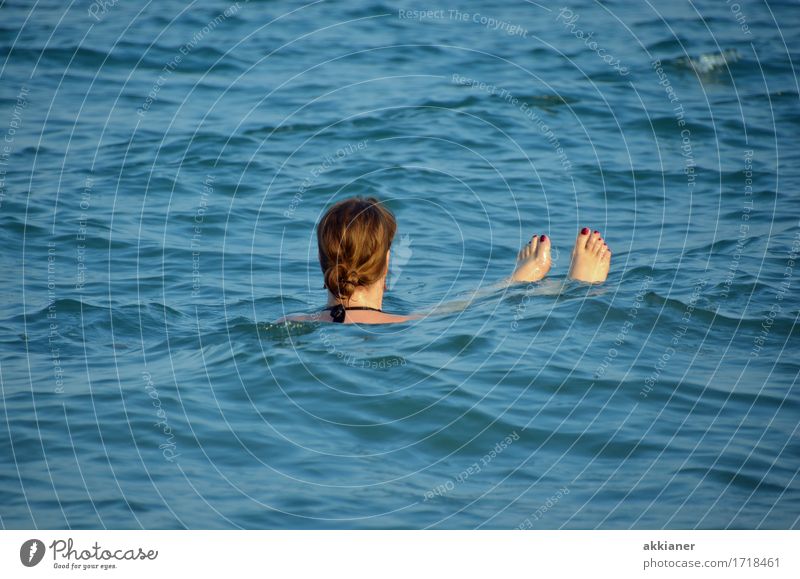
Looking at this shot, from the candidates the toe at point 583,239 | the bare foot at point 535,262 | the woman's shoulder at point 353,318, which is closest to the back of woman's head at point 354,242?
the woman's shoulder at point 353,318

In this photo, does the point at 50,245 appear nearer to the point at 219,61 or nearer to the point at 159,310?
the point at 159,310

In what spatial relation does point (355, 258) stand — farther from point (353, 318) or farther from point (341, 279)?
point (353, 318)

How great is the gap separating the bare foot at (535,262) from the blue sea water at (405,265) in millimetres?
116

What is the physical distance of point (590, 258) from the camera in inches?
259

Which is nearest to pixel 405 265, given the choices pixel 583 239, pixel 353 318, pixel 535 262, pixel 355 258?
pixel 535 262

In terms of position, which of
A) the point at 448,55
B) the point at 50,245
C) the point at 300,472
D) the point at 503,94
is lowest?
the point at 300,472

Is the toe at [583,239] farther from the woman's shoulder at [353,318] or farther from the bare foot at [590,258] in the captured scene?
the woman's shoulder at [353,318]

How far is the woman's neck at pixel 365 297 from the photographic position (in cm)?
592

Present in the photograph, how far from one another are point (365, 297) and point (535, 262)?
1321 millimetres

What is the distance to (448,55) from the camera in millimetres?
11633

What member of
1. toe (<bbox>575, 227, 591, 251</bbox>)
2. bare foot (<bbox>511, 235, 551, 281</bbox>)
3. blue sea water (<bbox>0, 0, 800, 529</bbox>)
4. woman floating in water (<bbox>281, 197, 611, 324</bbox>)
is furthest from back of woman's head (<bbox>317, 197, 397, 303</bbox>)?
toe (<bbox>575, 227, 591, 251</bbox>)

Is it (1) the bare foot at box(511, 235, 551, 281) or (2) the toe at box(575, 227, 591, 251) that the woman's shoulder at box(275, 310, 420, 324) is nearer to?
(1) the bare foot at box(511, 235, 551, 281)

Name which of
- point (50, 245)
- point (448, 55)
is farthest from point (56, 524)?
point (448, 55)
